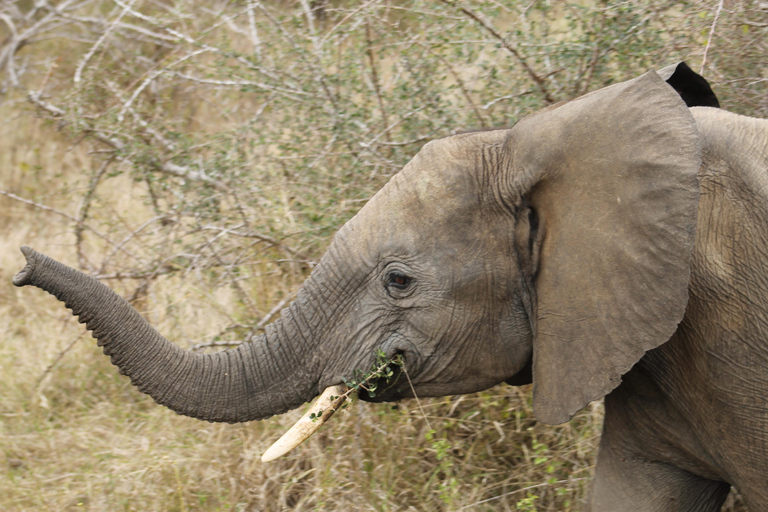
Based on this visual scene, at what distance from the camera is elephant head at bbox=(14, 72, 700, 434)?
2223 mm

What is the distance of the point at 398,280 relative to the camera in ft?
8.46

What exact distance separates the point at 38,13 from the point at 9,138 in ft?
5.71

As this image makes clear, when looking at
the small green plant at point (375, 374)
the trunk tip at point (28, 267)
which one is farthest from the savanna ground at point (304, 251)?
the trunk tip at point (28, 267)

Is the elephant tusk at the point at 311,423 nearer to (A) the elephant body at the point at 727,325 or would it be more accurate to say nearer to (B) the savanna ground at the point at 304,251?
(B) the savanna ground at the point at 304,251

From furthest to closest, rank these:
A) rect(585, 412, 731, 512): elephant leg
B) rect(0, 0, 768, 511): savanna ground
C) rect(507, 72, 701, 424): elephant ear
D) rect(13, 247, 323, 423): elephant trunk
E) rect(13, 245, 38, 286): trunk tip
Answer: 1. rect(0, 0, 768, 511): savanna ground
2. rect(585, 412, 731, 512): elephant leg
3. rect(13, 247, 323, 423): elephant trunk
4. rect(13, 245, 38, 286): trunk tip
5. rect(507, 72, 701, 424): elephant ear

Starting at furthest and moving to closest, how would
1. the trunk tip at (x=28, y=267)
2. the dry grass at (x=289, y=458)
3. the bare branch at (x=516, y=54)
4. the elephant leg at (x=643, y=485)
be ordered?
the bare branch at (x=516, y=54)
the dry grass at (x=289, y=458)
the elephant leg at (x=643, y=485)
the trunk tip at (x=28, y=267)

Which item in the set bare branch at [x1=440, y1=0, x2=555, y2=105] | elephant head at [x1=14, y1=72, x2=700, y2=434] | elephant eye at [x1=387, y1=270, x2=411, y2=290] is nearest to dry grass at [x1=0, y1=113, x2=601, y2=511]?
elephant head at [x1=14, y1=72, x2=700, y2=434]

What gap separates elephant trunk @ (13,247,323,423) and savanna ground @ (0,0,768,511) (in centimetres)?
70

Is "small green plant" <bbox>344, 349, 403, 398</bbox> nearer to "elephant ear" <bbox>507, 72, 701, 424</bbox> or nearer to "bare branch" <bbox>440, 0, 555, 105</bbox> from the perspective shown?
"elephant ear" <bbox>507, 72, 701, 424</bbox>

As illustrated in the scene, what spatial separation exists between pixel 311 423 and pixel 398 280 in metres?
0.53

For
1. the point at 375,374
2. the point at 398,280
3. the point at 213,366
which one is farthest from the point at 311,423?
the point at 398,280

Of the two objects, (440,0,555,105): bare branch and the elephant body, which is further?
(440,0,555,105): bare branch

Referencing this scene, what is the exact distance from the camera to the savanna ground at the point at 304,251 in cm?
374

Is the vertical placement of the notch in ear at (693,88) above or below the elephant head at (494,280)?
above
